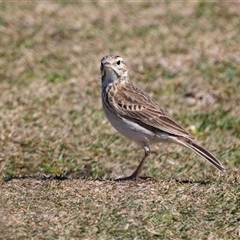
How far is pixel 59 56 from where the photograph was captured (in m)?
12.6

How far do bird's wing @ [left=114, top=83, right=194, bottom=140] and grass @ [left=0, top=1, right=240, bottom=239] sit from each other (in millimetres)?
551

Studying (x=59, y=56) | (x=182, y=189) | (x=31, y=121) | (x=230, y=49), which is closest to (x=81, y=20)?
(x=59, y=56)

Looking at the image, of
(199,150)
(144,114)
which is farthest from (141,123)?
(199,150)

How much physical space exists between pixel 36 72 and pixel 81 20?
2.23 m

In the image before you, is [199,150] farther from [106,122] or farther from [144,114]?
[106,122]

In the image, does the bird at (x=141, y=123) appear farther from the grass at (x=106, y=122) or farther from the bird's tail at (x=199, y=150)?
the grass at (x=106, y=122)

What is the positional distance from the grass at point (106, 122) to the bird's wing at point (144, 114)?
0.55 m

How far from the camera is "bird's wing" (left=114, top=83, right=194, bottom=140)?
8.51m

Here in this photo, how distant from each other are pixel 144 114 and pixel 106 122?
2200 mm

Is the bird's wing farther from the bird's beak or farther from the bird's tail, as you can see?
the bird's beak

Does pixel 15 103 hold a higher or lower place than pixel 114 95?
lower

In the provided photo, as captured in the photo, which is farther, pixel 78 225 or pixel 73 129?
pixel 73 129

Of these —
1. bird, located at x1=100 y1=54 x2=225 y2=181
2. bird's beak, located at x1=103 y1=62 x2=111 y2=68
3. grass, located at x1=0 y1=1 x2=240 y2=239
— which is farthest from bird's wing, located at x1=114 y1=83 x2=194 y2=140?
grass, located at x1=0 y1=1 x2=240 y2=239

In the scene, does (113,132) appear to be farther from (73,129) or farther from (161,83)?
(161,83)
